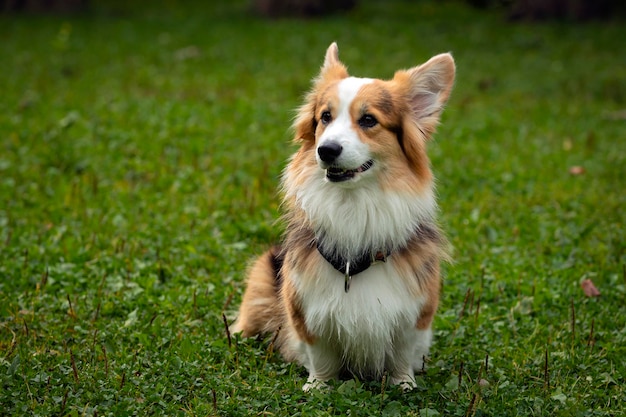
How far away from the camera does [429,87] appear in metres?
4.16

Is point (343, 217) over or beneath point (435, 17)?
over

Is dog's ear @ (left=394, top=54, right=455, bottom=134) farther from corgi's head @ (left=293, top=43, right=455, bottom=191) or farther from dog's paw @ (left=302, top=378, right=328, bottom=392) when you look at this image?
dog's paw @ (left=302, top=378, right=328, bottom=392)

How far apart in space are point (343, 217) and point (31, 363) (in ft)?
5.69

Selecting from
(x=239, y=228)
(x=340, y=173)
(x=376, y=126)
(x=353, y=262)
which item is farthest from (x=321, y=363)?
(x=239, y=228)

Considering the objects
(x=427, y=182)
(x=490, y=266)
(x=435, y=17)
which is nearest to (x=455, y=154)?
(x=490, y=266)

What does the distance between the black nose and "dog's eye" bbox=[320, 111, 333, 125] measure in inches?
10.9

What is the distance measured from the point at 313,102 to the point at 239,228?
82.9 inches

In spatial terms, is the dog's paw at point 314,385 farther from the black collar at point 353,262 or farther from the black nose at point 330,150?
the black nose at point 330,150

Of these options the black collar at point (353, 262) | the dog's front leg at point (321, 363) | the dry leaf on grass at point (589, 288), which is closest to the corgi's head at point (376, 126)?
the black collar at point (353, 262)

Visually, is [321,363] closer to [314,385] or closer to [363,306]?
[314,385]

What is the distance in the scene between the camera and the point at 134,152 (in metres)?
7.86

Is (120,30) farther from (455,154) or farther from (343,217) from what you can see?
(343,217)

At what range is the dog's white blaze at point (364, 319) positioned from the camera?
3.91 m

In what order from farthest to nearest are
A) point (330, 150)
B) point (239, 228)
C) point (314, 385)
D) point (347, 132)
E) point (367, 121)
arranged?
point (239, 228) < point (314, 385) < point (367, 121) < point (347, 132) < point (330, 150)
